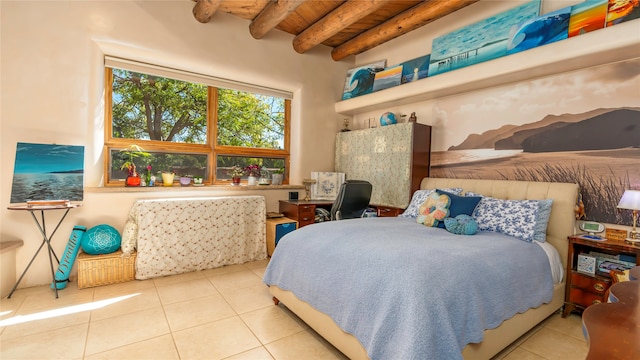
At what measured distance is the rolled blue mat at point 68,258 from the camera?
280 cm

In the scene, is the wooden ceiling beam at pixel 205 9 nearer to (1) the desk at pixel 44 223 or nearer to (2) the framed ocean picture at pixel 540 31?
(1) the desk at pixel 44 223

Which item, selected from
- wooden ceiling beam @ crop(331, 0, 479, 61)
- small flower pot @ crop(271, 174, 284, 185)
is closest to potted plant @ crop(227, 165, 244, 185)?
small flower pot @ crop(271, 174, 284, 185)

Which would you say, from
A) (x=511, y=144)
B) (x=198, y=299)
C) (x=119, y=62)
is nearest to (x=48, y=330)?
(x=198, y=299)

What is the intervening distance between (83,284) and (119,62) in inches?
93.8

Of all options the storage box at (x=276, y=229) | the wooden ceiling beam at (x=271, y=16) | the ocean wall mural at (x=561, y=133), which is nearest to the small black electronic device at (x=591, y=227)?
the ocean wall mural at (x=561, y=133)

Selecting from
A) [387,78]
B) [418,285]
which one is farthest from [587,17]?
[418,285]

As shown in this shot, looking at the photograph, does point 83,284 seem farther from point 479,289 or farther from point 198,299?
point 479,289

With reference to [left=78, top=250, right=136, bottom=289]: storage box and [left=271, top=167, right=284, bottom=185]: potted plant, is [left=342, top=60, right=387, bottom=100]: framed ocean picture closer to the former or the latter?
[left=271, top=167, right=284, bottom=185]: potted plant

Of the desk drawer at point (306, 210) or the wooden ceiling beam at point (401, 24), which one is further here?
the desk drawer at point (306, 210)

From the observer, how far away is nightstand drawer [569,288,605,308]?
2357mm

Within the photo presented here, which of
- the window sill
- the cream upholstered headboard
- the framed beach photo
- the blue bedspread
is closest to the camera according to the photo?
the blue bedspread

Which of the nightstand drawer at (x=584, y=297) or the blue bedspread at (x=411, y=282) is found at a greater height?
the blue bedspread at (x=411, y=282)

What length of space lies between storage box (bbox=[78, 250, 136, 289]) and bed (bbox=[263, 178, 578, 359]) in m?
1.68

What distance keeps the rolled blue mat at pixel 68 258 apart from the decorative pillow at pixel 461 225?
3.51 meters
